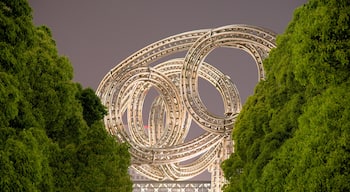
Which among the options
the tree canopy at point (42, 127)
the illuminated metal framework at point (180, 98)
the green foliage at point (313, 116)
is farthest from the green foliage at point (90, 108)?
the illuminated metal framework at point (180, 98)

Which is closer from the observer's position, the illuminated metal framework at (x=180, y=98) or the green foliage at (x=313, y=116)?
the green foliage at (x=313, y=116)

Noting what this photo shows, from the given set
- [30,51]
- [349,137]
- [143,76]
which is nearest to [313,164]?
[349,137]

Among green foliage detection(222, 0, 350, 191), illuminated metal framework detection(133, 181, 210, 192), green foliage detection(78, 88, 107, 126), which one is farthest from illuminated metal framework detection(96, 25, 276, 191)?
green foliage detection(222, 0, 350, 191)

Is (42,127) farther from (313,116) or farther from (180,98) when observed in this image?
(180,98)

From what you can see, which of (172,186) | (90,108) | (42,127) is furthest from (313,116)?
(172,186)

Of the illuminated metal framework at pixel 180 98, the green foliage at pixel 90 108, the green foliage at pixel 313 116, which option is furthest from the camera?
the illuminated metal framework at pixel 180 98

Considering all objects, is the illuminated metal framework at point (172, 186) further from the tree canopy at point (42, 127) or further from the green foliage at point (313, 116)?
the green foliage at point (313, 116)

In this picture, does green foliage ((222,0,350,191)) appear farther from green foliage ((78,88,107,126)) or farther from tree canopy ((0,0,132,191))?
green foliage ((78,88,107,126))
